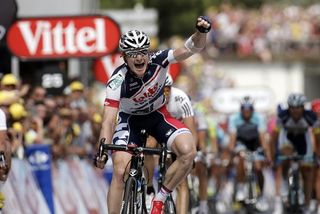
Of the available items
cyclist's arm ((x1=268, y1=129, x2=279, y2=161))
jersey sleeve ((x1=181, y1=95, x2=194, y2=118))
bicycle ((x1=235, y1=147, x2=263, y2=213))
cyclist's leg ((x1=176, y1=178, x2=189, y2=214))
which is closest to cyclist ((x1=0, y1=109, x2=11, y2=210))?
cyclist's leg ((x1=176, y1=178, x2=189, y2=214))

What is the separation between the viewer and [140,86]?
11969 mm

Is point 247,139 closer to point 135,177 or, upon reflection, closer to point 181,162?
point 181,162

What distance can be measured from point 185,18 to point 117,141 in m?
52.3

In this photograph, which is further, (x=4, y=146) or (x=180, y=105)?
(x=180, y=105)

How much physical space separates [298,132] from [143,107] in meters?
5.81

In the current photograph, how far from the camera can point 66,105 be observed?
18.9m

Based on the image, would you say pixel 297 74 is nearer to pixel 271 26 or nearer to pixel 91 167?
pixel 271 26

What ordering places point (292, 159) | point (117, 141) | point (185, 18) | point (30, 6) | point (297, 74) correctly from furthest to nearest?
point (185, 18), point (297, 74), point (30, 6), point (292, 159), point (117, 141)

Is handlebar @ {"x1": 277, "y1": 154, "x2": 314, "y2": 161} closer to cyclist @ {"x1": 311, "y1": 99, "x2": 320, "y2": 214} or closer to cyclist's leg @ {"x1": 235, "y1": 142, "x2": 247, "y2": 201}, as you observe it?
cyclist @ {"x1": 311, "y1": 99, "x2": 320, "y2": 214}

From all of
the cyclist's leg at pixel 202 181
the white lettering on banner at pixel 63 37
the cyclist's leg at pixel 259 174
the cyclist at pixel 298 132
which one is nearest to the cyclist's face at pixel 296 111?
the cyclist at pixel 298 132

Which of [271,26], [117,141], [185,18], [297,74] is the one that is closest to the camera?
[117,141]

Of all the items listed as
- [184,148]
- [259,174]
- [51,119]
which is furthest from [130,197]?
[259,174]

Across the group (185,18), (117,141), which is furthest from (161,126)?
(185,18)

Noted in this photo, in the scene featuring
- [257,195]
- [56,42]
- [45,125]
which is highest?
[56,42]
